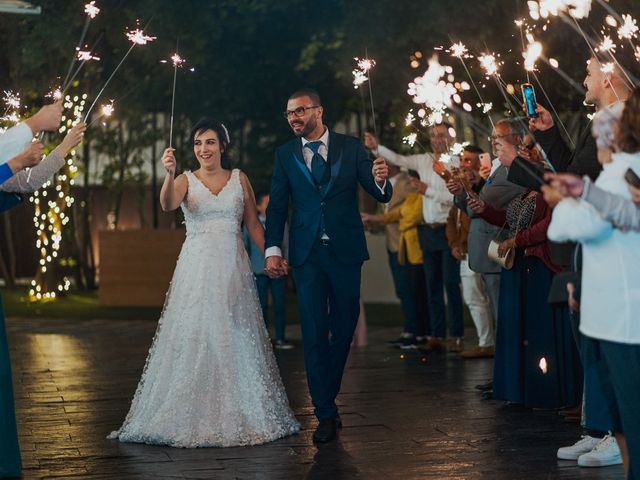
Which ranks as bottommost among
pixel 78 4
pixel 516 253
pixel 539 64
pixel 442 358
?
pixel 442 358

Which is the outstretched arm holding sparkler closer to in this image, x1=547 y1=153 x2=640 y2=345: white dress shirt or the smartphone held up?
the smartphone held up

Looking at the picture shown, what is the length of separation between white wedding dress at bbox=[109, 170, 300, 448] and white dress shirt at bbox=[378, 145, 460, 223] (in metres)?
4.53

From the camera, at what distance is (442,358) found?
13.6 m

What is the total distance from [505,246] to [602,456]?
8.31 ft

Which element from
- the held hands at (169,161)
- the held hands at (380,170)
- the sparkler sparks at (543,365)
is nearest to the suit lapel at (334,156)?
the held hands at (380,170)

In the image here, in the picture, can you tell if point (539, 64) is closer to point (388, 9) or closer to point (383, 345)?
point (388, 9)

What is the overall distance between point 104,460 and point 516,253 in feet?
11.7

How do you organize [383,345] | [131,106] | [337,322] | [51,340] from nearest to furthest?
[337,322]
[383,345]
[51,340]
[131,106]

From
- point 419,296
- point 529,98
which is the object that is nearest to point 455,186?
point 529,98

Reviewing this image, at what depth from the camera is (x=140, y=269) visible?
2264cm

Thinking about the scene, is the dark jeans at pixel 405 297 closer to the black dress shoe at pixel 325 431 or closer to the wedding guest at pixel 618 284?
the black dress shoe at pixel 325 431

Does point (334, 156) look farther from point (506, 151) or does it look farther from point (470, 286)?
point (470, 286)

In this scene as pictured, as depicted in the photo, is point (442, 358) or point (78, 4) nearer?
point (442, 358)

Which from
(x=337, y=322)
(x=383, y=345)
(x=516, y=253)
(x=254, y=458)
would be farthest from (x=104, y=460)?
(x=383, y=345)
